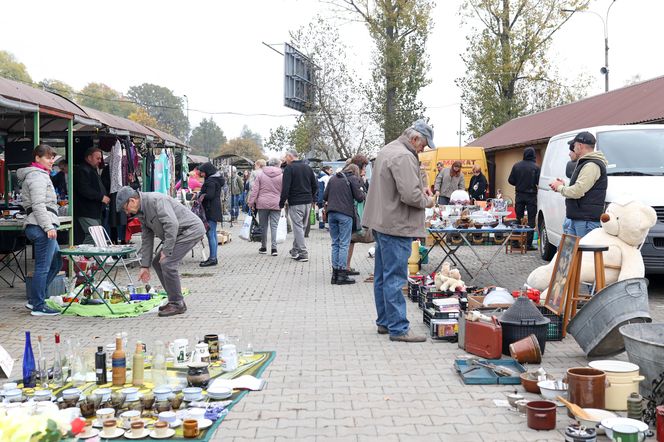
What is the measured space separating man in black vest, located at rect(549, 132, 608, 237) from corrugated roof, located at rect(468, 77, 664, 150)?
22.2ft

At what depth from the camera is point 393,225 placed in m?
6.67

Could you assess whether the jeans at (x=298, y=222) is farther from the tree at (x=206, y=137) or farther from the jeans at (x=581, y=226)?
the tree at (x=206, y=137)

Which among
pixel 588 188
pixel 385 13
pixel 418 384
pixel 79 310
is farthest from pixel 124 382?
pixel 385 13

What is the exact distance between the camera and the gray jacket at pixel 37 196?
8.18 m

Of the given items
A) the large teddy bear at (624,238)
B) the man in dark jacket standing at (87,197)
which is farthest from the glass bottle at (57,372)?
the man in dark jacket standing at (87,197)

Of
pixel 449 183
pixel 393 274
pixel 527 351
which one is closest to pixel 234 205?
pixel 449 183

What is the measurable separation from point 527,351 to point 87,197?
765 cm

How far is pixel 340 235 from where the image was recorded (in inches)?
415

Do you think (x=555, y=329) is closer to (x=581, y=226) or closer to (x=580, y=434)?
(x=581, y=226)

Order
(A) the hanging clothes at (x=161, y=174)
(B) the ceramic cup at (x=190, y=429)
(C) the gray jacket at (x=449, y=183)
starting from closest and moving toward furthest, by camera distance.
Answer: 1. (B) the ceramic cup at (x=190, y=429)
2. (C) the gray jacket at (x=449, y=183)
3. (A) the hanging clothes at (x=161, y=174)

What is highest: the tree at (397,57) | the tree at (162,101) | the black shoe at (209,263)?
→ the tree at (162,101)

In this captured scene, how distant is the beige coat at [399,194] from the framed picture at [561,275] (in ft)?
4.53

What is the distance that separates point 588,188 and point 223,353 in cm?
444

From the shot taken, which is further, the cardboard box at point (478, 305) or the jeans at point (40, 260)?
the jeans at point (40, 260)
